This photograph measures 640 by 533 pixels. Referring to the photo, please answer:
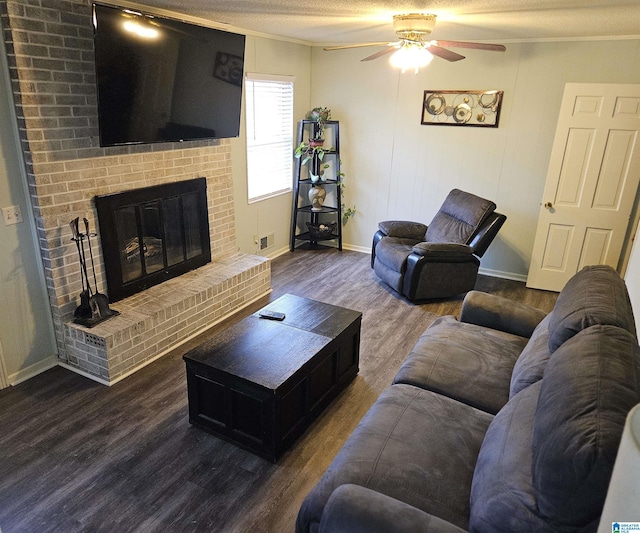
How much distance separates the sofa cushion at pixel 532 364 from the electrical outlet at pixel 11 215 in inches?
114

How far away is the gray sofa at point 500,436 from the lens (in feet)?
3.96

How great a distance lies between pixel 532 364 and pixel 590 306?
334 mm

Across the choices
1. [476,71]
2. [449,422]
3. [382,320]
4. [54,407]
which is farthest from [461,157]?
[54,407]

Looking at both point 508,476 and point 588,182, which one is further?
point 588,182

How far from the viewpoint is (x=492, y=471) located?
150cm

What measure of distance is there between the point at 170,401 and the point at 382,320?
6.17 feet

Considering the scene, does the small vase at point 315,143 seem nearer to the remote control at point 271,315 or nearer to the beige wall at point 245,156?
the beige wall at point 245,156

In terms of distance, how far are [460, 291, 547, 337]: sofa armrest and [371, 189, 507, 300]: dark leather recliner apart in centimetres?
131

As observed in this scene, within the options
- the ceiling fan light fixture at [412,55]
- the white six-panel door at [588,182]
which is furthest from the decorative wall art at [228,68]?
the white six-panel door at [588,182]

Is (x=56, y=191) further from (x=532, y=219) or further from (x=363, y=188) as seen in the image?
(x=532, y=219)

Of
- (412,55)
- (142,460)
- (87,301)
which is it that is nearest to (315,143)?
(412,55)

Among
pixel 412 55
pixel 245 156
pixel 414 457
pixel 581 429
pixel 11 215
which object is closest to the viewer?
pixel 581 429

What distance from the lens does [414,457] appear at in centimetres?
175

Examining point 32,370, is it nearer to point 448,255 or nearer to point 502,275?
point 448,255
